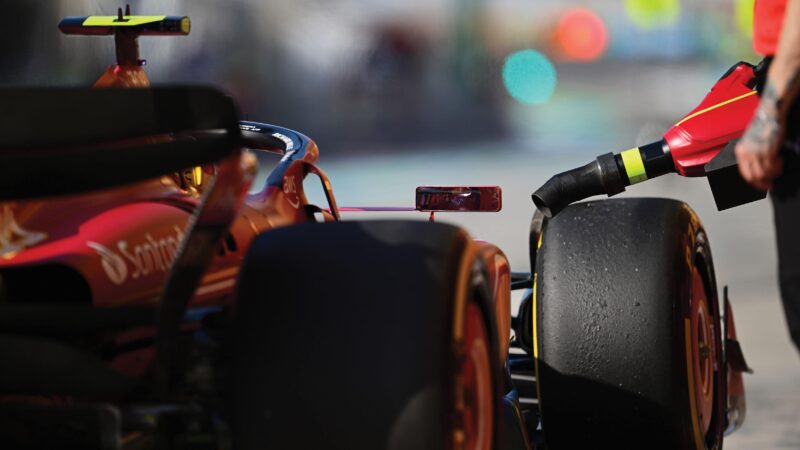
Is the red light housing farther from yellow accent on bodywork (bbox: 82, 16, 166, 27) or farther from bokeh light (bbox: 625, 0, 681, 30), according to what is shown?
bokeh light (bbox: 625, 0, 681, 30)

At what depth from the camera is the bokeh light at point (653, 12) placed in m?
22.0

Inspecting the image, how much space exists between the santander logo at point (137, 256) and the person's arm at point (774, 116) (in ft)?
3.94

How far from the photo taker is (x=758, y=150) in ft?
9.92

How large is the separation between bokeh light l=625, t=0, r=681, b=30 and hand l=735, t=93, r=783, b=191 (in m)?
19.1

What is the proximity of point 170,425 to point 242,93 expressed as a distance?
60.3ft

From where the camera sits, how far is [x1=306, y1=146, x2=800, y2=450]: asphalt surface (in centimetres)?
618

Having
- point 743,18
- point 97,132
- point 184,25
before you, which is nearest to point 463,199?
point 184,25

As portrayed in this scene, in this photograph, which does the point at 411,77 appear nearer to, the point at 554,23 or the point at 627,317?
the point at 554,23

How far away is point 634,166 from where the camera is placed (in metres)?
4.61

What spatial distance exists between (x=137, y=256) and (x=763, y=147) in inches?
52.5

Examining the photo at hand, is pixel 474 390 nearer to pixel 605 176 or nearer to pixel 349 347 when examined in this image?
pixel 349 347

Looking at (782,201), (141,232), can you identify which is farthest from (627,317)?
(141,232)

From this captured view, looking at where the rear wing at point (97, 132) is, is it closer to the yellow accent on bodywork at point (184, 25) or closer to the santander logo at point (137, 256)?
the santander logo at point (137, 256)

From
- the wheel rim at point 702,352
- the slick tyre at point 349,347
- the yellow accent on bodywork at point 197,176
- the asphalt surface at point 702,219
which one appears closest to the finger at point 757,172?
the slick tyre at point 349,347
